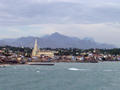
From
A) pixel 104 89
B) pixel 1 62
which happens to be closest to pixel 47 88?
pixel 104 89

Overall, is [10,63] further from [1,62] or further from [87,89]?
[87,89]

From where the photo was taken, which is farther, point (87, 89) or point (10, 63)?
point (10, 63)

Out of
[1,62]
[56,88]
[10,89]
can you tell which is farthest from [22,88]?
[1,62]

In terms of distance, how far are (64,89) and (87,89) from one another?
3380 millimetres

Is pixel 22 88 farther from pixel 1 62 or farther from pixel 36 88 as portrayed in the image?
pixel 1 62

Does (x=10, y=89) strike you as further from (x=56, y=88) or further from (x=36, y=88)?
(x=56, y=88)

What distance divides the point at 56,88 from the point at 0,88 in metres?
8.16

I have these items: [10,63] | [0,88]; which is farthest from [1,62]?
[0,88]

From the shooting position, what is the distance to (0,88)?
44.0 m

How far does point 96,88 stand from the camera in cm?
4497

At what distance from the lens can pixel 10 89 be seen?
1684 inches

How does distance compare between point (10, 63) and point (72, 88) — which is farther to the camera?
point (10, 63)

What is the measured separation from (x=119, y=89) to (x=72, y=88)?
22.3 ft

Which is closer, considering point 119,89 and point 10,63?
point 119,89
